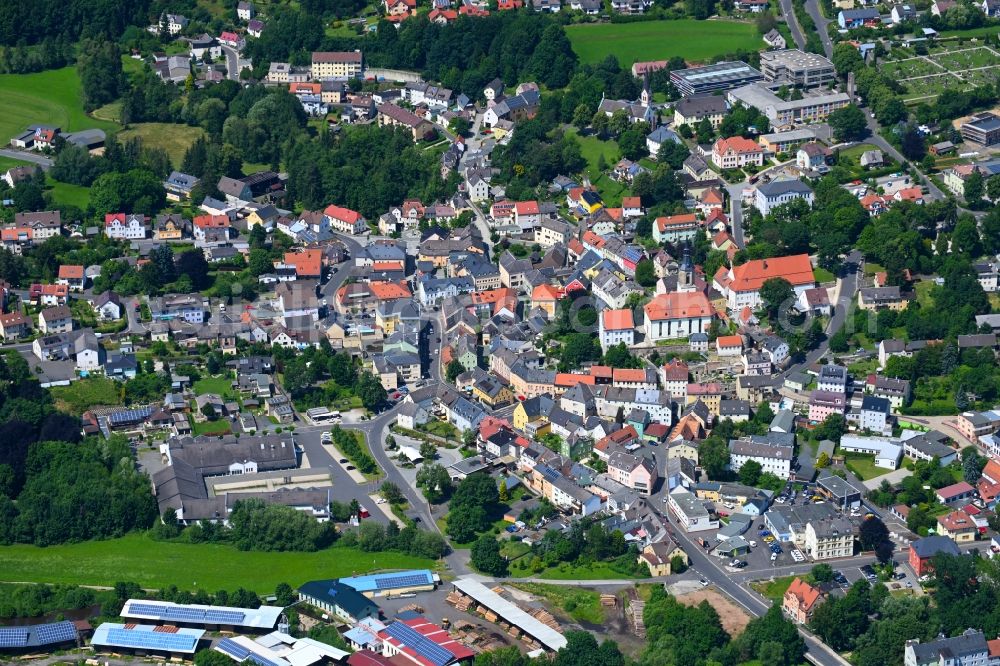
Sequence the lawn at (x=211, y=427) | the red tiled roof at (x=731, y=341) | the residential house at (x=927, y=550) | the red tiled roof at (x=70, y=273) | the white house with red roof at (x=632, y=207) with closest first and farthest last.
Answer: the residential house at (x=927, y=550) < the lawn at (x=211, y=427) < the red tiled roof at (x=731, y=341) < the red tiled roof at (x=70, y=273) < the white house with red roof at (x=632, y=207)

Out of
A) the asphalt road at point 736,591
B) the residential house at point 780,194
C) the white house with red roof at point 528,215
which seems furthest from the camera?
the white house with red roof at point 528,215

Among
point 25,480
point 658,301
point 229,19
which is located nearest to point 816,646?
point 658,301

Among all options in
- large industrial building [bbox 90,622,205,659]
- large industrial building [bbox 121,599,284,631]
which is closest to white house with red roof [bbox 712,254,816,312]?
large industrial building [bbox 121,599,284,631]

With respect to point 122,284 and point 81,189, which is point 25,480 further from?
point 81,189

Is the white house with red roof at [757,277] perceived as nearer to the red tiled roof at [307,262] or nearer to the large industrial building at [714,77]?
the large industrial building at [714,77]

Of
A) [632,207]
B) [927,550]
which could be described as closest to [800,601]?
[927,550]

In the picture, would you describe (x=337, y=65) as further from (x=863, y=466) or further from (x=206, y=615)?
(x=206, y=615)

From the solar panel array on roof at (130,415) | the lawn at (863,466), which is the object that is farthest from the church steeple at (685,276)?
the solar panel array on roof at (130,415)
